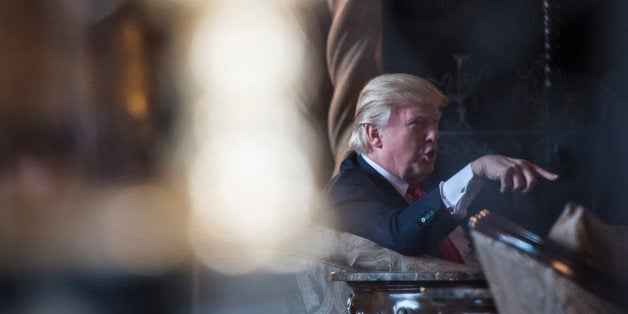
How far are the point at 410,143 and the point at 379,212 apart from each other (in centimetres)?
20

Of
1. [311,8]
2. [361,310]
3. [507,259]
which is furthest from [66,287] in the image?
[507,259]

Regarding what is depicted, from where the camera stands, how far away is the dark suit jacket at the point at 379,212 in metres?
2.06

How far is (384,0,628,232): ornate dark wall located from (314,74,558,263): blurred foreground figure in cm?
24

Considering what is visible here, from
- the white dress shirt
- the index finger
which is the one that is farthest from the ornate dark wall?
the index finger

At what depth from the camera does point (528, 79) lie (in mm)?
2549

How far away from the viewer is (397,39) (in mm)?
2516

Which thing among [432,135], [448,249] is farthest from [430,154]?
[448,249]

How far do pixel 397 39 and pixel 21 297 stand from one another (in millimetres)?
1607

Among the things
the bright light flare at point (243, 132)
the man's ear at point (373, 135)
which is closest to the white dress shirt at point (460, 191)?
the man's ear at point (373, 135)

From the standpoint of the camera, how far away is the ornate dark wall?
2.50 metres

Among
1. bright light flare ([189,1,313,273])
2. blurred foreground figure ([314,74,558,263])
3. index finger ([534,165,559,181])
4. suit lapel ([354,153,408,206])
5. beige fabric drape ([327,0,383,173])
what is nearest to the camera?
index finger ([534,165,559,181])

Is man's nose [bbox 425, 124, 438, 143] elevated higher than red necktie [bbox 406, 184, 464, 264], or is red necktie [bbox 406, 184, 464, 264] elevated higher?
man's nose [bbox 425, 124, 438, 143]

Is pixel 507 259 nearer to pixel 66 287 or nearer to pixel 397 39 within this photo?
pixel 397 39

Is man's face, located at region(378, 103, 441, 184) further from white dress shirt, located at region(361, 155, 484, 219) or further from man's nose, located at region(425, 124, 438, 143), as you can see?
white dress shirt, located at region(361, 155, 484, 219)
